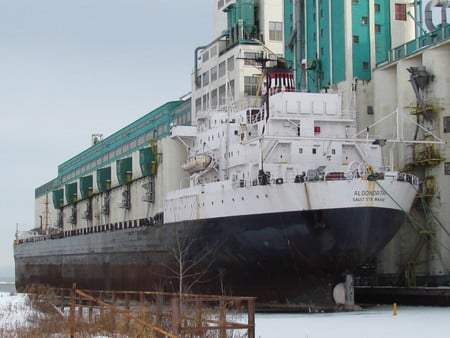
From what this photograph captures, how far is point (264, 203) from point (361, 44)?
14.1m

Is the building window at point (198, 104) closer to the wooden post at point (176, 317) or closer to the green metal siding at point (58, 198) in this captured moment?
the green metal siding at point (58, 198)

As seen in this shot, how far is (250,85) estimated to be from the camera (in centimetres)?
4609

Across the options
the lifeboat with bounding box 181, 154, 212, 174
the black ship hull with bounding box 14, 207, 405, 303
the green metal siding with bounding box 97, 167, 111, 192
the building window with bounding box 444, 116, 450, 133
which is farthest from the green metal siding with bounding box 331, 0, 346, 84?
the green metal siding with bounding box 97, 167, 111, 192

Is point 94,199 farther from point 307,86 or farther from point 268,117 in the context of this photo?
point 268,117

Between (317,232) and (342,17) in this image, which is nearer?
(317,232)

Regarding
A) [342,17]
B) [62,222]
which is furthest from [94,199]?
[342,17]

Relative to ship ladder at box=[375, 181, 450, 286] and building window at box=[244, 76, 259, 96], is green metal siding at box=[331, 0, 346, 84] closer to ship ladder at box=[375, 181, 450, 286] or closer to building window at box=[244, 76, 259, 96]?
building window at box=[244, 76, 259, 96]

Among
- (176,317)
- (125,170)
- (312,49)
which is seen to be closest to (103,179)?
(125,170)

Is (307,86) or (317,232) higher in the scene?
(307,86)

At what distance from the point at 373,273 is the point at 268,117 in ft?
32.5

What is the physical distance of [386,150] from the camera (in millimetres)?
39062

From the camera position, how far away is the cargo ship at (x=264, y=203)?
100 feet

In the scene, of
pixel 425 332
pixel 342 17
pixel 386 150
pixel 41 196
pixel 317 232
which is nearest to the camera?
pixel 425 332

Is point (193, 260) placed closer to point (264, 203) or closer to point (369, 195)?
point (264, 203)
